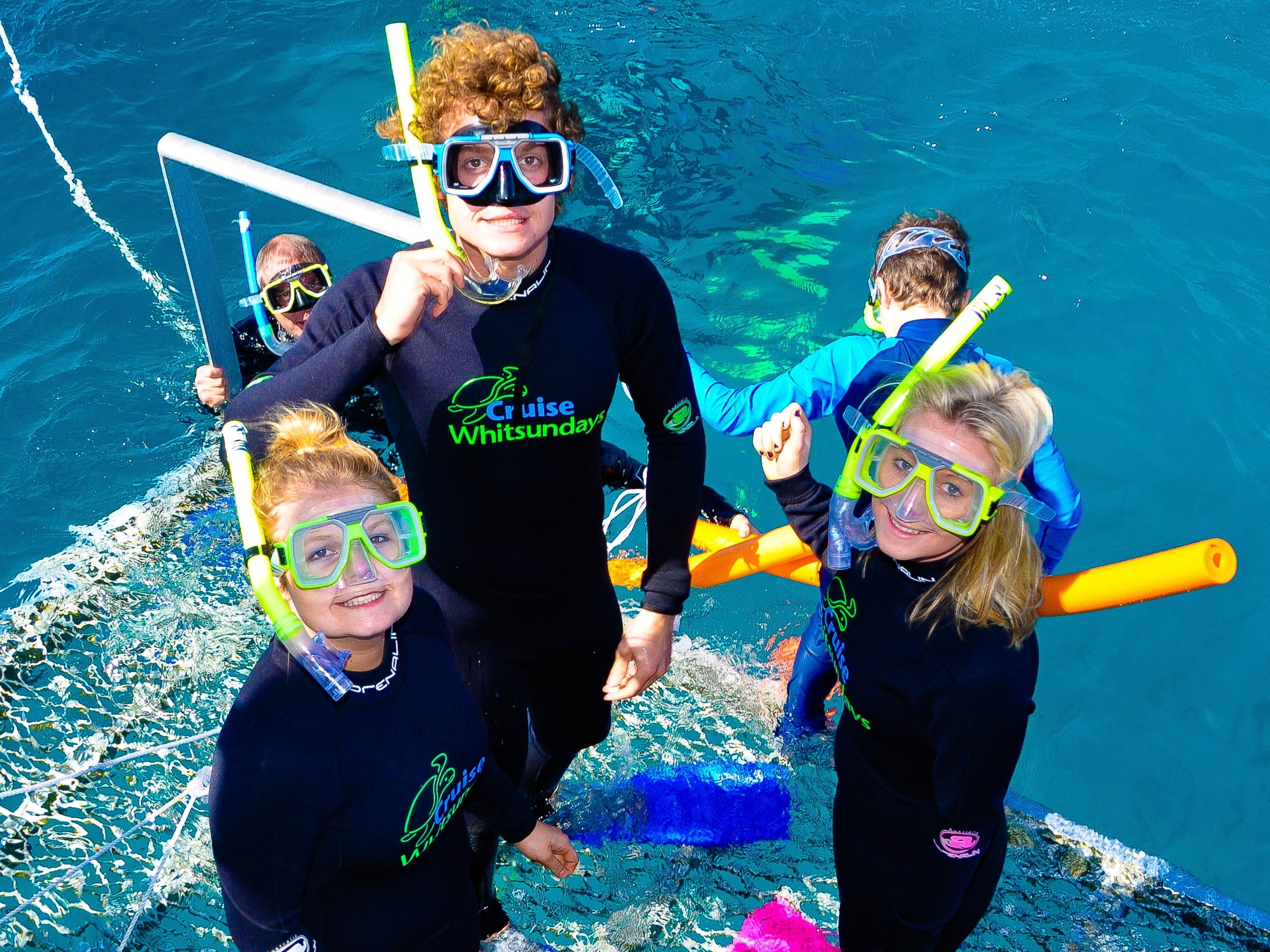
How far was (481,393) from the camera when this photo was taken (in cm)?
203

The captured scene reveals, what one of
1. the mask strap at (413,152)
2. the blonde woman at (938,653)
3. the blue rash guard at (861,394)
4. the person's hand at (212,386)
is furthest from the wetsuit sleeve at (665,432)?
the person's hand at (212,386)

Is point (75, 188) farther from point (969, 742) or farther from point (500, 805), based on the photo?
point (969, 742)

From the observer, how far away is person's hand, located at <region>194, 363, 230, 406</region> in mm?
3445

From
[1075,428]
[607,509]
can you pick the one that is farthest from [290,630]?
[1075,428]

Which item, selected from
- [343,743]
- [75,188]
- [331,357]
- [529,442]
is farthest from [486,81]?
[75,188]

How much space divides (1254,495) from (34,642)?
4.77 metres

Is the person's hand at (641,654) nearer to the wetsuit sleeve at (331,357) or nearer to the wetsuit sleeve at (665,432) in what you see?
the wetsuit sleeve at (665,432)

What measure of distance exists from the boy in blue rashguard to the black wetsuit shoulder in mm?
600

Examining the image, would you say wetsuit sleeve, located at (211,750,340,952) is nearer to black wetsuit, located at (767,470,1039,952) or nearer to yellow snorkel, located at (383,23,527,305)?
yellow snorkel, located at (383,23,527,305)

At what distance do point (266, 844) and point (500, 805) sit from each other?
1.93 ft

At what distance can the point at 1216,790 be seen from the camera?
12.3 ft

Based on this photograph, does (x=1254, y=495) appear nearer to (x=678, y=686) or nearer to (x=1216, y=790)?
(x=1216, y=790)

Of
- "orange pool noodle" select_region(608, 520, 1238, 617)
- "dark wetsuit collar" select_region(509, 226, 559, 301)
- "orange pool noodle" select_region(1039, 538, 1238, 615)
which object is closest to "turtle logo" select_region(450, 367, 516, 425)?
"dark wetsuit collar" select_region(509, 226, 559, 301)

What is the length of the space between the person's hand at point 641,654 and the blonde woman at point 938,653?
1.28 feet
